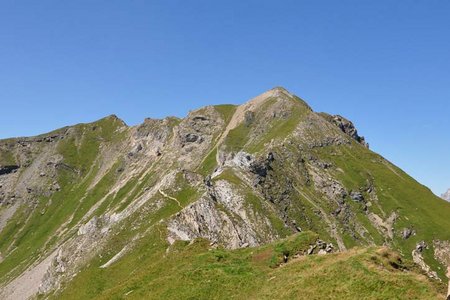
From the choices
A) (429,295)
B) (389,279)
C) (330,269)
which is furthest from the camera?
(330,269)

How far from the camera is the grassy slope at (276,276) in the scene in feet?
106

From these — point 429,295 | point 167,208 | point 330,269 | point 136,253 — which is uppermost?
point 167,208

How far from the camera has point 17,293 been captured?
17850 centimetres

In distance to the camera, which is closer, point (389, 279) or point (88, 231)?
point (389, 279)

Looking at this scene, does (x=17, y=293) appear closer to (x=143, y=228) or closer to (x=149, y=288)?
(x=143, y=228)

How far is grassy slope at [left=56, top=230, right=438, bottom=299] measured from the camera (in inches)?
1275

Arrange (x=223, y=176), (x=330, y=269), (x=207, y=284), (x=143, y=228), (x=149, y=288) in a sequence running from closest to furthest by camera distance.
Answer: (x=330, y=269) → (x=207, y=284) → (x=149, y=288) → (x=143, y=228) → (x=223, y=176)

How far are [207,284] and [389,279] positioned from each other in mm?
17444

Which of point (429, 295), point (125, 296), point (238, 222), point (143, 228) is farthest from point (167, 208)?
point (429, 295)

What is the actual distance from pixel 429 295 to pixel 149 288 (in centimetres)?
2721

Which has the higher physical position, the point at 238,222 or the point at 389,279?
the point at 238,222

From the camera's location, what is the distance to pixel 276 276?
135ft

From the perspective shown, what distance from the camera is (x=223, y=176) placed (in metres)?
148

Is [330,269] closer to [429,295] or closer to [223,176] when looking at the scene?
[429,295]
